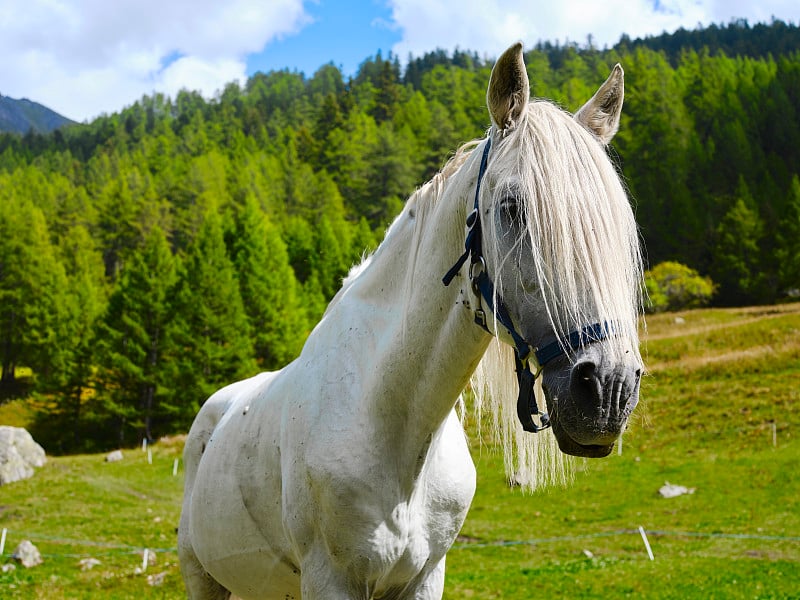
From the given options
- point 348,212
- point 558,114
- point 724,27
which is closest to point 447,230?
point 558,114

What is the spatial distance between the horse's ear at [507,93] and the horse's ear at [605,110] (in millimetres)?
314

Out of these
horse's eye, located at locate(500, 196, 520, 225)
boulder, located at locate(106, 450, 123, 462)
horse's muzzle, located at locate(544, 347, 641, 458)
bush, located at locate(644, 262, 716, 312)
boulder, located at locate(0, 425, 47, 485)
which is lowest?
boulder, located at locate(106, 450, 123, 462)

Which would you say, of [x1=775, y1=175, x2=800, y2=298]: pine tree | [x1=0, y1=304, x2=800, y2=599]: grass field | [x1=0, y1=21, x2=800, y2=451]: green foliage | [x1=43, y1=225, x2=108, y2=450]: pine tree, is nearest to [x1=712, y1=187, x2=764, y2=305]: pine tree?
[x1=0, y1=21, x2=800, y2=451]: green foliage

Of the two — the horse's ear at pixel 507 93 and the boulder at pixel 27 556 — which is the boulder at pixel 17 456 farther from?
the horse's ear at pixel 507 93

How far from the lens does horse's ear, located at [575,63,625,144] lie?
94.0 inches

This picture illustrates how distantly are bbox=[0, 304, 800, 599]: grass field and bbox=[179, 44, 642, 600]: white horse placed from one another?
44 cm

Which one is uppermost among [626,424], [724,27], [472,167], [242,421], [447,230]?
[724,27]

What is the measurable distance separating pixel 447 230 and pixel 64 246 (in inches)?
2747

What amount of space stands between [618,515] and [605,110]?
14.0 metres

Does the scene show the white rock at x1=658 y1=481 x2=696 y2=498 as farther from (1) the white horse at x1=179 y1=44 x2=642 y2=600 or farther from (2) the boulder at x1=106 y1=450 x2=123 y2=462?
(2) the boulder at x1=106 y1=450 x2=123 y2=462

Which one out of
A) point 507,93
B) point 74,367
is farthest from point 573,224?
point 74,367

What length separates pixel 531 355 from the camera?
2.02 m

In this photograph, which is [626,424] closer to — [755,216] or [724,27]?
[755,216]

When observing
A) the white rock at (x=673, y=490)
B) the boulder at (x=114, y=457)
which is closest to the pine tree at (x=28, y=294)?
the boulder at (x=114, y=457)
